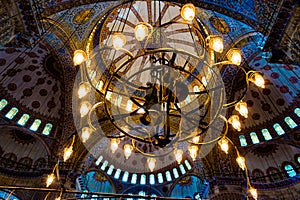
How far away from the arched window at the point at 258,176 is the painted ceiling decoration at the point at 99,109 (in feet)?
0.17

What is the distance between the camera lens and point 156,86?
5430 mm

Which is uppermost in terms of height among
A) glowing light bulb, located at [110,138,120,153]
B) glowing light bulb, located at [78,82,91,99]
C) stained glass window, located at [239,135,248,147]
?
stained glass window, located at [239,135,248,147]

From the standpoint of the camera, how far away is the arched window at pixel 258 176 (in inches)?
472

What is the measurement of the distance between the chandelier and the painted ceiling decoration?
0.18 meters

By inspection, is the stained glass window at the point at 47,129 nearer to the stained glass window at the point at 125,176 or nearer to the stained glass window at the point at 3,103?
the stained glass window at the point at 3,103

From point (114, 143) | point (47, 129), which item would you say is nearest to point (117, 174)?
point (47, 129)

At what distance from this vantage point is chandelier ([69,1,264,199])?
4582 millimetres

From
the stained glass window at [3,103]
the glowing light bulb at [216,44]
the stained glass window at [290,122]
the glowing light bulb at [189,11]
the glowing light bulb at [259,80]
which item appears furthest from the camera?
the stained glass window at [3,103]

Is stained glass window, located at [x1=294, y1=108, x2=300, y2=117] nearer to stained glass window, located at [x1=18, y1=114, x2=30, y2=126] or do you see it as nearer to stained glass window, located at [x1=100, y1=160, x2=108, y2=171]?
stained glass window, located at [x1=100, y1=160, x2=108, y2=171]

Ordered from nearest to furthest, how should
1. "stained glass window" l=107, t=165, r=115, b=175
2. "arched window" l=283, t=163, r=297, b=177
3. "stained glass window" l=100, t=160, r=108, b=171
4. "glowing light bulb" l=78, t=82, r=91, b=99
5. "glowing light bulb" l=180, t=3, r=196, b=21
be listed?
1. "glowing light bulb" l=180, t=3, r=196, b=21
2. "glowing light bulb" l=78, t=82, r=91, b=99
3. "arched window" l=283, t=163, r=297, b=177
4. "stained glass window" l=100, t=160, r=108, b=171
5. "stained glass window" l=107, t=165, r=115, b=175

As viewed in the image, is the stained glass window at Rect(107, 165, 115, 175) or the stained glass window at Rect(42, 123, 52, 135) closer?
the stained glass window at Rect(42, 123, 52, 135)

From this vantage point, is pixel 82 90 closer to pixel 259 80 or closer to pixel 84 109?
pixel 84 109

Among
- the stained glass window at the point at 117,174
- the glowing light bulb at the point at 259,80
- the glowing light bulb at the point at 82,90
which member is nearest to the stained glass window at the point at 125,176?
the stained glass window at the point at 117,174

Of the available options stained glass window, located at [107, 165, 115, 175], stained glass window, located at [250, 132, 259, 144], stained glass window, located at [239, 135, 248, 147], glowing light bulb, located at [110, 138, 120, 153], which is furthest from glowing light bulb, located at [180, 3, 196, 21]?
stained glass window, located at [107, 165, 115, 175]
